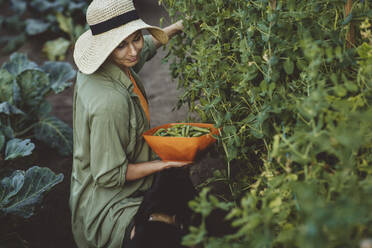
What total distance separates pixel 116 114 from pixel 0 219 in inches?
53.5

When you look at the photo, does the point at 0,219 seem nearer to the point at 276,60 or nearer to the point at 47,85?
the point at 47,85

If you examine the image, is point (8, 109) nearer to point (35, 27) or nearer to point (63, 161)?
point (63, 161)

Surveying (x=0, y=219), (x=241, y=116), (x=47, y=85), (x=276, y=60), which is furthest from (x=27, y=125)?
(x=276, y=60)

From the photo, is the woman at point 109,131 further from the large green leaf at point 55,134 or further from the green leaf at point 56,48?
the green leaf at point 56,48

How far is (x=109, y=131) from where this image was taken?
2.12 meters

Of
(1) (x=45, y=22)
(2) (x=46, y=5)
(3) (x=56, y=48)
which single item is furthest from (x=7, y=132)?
(2) (x=46, y=5)

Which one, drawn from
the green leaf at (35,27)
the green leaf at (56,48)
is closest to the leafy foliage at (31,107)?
the green leaf at (56,48)

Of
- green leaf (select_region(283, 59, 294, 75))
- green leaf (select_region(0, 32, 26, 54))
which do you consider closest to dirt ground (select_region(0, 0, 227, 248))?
green leaf (select_region(0, 32, 26, 54))

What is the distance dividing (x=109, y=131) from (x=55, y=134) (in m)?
2.01

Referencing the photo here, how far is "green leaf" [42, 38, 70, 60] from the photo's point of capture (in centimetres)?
609

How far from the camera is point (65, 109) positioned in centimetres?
497

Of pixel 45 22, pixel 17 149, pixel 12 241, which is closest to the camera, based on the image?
pixel 12 241

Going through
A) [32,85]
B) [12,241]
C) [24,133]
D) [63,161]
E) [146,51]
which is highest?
[146,51]

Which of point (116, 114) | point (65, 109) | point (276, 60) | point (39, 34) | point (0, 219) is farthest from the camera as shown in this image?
point (39, 34)
